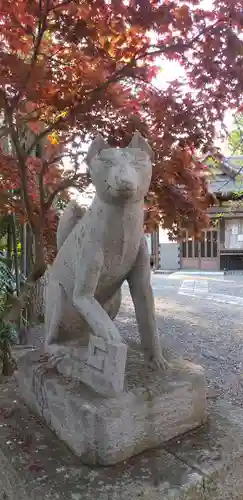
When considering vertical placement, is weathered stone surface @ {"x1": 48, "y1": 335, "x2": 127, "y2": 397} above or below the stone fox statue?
below

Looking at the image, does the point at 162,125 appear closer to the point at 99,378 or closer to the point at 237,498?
the point at 99,378

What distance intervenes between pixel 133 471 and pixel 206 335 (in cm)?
378

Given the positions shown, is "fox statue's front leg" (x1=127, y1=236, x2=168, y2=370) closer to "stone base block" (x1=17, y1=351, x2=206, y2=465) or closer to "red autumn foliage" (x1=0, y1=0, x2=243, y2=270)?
"stone base block" (x1=17, y1=351, x2=206, y2=465)

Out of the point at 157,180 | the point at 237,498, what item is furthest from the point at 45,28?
the point at 237,498

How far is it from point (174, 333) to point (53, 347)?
132 inches

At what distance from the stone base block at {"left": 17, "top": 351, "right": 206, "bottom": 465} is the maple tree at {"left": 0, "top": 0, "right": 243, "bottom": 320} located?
1170 mm

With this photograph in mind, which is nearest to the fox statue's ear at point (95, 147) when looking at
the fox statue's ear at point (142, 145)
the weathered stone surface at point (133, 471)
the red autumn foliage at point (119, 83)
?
the fox statue's ear at point (142, 145)

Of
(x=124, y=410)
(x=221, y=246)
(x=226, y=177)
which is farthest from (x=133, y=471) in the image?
(x=226, y=177)

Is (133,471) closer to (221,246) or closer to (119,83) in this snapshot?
(119,83)

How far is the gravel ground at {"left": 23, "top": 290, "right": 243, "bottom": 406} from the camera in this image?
343 centimetres

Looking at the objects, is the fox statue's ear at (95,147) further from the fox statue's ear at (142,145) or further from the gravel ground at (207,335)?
the gravel ground at (207,335)

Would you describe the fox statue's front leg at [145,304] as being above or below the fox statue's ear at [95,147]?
below

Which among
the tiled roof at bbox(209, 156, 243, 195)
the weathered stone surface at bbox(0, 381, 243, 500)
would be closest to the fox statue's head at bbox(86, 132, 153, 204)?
the weathered stone surface at bbox(0, 381, 243, 500)

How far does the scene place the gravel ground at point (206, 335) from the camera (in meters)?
3.43
